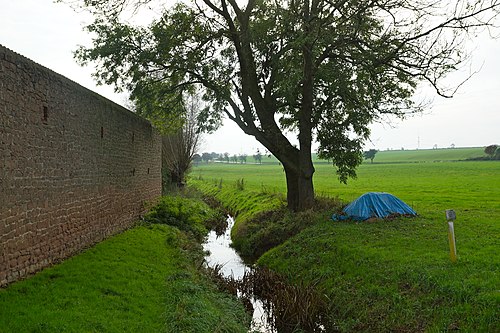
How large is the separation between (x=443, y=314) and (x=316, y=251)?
233 inches

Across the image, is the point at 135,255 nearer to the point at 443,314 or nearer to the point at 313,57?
the point at 443,314

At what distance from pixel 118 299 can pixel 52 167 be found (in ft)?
12.4

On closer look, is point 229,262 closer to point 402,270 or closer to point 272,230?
point 272,230

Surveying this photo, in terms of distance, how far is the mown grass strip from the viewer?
23.5 ft

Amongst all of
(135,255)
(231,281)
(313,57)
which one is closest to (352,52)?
(313,57)

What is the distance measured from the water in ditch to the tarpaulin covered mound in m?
4.15

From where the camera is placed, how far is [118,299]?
8.66 m

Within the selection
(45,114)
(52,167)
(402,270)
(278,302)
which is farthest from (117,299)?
(402,270)

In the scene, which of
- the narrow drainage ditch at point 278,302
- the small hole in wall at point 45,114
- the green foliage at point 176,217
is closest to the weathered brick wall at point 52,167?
the small hole in wall at point 45,114

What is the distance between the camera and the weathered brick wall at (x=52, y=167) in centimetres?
854

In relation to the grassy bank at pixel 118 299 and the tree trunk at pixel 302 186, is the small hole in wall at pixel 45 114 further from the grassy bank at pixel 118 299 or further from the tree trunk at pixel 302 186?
the tree trunk at pixel 302 186

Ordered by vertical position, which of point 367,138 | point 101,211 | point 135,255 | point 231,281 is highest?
point 367,138

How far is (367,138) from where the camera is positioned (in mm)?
20328

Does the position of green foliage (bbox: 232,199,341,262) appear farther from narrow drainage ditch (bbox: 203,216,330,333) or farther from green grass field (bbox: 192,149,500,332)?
narrow drainage ditch (bbox: 203,216,330,333)
